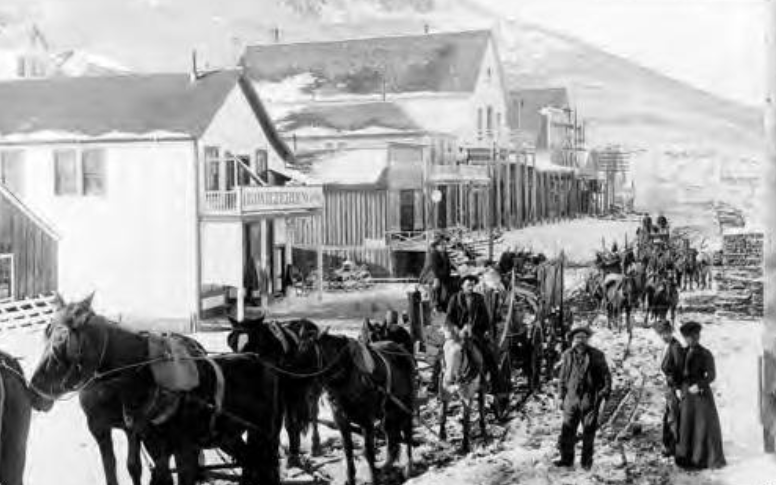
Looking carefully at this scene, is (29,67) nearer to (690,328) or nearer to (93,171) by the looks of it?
(93,171)

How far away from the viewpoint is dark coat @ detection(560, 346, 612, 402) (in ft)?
9.59

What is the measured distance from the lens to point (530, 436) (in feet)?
9.79

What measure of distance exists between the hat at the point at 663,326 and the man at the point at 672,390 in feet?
0.10

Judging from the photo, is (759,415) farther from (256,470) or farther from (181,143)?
(181,143)

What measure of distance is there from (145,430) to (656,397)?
156 cm

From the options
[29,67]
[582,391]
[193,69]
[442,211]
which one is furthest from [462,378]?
[29,67]

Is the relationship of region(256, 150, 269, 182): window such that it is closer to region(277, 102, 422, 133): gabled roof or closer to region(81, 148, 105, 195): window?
region(277, 102, 422, 133): gabled roof

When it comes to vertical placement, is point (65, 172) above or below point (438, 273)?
above

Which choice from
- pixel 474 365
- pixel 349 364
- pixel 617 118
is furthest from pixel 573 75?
pixel 349 364

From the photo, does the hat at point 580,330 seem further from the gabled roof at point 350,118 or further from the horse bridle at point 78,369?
the horse bridle at point 78,369

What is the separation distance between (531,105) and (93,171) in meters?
1.41

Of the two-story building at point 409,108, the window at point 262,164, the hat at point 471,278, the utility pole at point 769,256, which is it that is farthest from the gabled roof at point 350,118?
the utility pole at point 769,256

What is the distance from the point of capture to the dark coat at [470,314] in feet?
9.91

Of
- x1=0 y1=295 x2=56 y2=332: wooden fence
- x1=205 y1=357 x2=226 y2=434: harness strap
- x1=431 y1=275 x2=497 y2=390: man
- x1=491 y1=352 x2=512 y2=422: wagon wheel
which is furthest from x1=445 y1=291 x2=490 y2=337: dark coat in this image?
x1=0 y1=295 x2=56 y2=332: wooden fence
